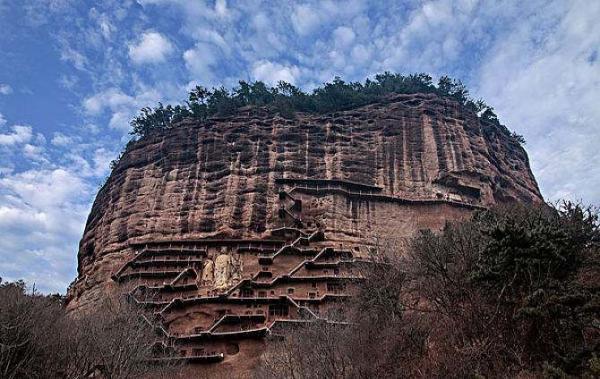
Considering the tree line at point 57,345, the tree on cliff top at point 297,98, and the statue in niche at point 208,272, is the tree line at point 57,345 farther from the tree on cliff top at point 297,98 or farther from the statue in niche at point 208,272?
the tree on cliff top at point 297,98

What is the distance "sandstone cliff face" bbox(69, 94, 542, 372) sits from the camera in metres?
38.7

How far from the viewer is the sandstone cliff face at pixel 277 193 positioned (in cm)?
3866

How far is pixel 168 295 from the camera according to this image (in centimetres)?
3644

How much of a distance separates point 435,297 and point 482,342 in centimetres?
369

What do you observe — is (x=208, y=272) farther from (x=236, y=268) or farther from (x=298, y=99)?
(x=298, y=99)

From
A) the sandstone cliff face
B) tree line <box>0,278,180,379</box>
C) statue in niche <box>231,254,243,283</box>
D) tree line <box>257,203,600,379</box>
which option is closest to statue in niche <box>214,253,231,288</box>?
the sandstone cliff face

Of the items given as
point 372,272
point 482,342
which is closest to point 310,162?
point 372,272

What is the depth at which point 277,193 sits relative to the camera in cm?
4338

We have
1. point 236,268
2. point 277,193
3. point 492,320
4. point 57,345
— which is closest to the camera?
point 492,320

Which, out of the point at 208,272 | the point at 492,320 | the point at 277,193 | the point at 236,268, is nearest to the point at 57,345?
the point at 492,320

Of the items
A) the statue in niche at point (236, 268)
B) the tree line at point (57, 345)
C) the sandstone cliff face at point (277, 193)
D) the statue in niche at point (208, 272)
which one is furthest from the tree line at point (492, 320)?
the statue in niche at point (208, 272)

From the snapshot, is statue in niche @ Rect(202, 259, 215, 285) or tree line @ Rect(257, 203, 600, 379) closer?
tree line @ Rect(257, 203, 600, 379)

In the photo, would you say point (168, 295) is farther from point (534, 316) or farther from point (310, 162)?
point (534, 316)

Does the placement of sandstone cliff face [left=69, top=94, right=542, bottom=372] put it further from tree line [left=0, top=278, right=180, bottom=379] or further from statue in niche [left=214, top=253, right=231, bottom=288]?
tree line [left=0, top=278, right=180, bottom=379]
